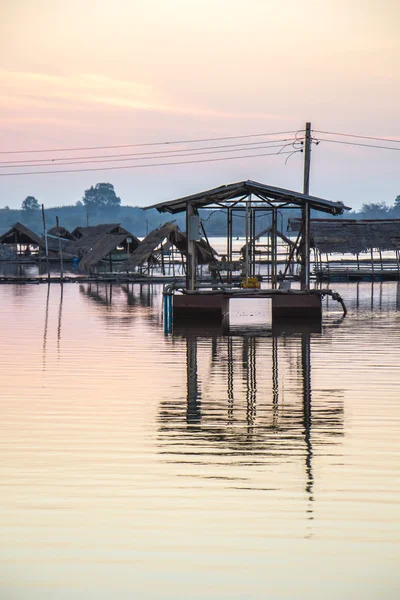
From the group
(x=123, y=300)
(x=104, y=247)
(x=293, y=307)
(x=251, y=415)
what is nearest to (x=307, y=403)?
(x=251, y=415)

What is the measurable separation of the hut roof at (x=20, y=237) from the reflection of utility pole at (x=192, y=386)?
6997 centimetres

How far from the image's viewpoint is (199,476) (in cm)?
1038

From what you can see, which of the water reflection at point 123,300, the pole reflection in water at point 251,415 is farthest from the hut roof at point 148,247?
the pole reflection in water at point 251,415

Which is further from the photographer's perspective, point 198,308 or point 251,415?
point 198,308

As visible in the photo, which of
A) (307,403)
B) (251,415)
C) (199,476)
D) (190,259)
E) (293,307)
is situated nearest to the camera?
(199,476)

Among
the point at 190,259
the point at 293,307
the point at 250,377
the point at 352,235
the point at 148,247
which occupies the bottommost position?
the point at 250,377

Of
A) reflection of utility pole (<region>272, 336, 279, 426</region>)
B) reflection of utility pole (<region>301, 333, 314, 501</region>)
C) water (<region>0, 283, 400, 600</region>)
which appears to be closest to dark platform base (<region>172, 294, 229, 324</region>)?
reflection of utility pole (<region>301, 333, 314, 501</region>)

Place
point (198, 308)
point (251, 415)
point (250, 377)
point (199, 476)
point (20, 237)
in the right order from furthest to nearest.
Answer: point (20, 237) < point (198, 308) < point (250, 377) < point (251, 415) < point (199, 476)

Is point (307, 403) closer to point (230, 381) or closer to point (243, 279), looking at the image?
point (230, 381)

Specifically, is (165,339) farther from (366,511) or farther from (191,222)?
(366,511)

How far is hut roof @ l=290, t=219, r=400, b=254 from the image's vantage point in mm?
62688

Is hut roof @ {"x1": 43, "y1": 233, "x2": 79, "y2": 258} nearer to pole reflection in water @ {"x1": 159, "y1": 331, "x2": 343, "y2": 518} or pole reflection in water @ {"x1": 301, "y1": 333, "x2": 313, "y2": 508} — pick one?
pole reflection in water @ {"x1": 301, "y1": 333, "x2": 313, "y2": 508}

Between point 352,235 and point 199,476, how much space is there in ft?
179

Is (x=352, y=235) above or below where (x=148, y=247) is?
above
